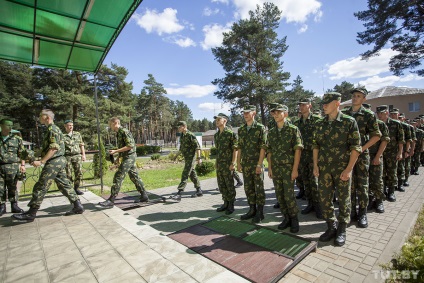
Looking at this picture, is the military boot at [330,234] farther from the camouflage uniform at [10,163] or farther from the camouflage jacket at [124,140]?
the camouflage uniform at [10,163]

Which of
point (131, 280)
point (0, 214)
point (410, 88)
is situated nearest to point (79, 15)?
point (0, 214)

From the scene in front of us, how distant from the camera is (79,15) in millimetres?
4629

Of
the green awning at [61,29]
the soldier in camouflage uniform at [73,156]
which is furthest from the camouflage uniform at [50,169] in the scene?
the soldier in camouflage uniform at [73,156]

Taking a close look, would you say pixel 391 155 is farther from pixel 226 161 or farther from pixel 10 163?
pixel 10 163

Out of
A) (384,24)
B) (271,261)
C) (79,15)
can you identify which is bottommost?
(271,261)

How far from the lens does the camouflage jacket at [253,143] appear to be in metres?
4.23

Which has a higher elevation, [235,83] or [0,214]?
[235,83]

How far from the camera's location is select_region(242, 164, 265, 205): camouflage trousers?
418 centimetres

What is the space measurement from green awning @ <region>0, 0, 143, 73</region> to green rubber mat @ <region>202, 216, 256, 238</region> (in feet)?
15.0

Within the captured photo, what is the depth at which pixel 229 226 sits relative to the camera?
415 cm

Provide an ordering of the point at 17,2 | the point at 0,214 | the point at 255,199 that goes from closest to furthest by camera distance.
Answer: the point at 17,2 → the point at 255,199 → the point at 0,214

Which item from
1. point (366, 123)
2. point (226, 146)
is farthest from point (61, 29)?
point (366, 123)

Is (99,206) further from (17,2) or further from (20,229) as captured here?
(17,2)

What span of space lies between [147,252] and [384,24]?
69.9 ft
